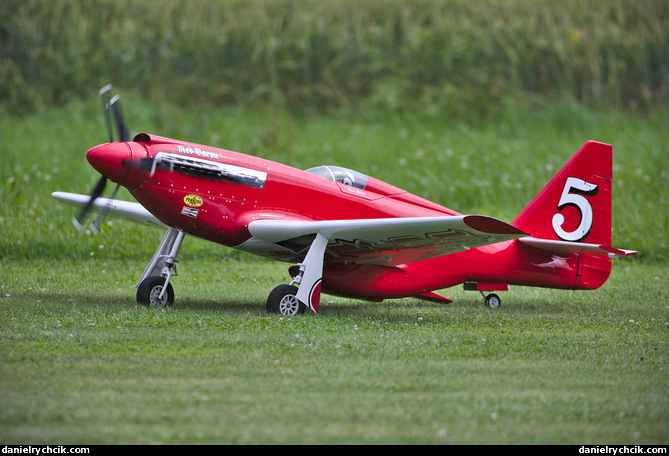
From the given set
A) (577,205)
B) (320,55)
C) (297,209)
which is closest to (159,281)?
(297,209)

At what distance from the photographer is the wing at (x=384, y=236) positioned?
8.71m

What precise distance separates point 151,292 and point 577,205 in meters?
6.11

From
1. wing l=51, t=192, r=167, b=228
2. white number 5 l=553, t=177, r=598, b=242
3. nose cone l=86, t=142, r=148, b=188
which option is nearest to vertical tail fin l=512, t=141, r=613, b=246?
white number 5 l=553, t=177, r=598, b=242

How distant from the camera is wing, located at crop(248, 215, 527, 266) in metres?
8.71

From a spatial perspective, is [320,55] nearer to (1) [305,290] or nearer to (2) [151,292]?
(2) [151,292]

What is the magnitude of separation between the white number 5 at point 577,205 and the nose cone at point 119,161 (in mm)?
5918

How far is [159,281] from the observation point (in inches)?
387

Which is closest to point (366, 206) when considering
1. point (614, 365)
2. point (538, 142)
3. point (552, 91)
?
point (614, 365)

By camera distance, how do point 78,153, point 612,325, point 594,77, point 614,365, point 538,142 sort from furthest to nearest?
point 594,77, point 538,142, point 78,153, point 612,325, point 614,365

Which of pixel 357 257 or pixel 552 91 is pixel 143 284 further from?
pixel 552 91

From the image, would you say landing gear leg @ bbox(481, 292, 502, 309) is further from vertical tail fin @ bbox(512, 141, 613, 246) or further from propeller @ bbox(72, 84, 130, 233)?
propeller @ bbox(72, 84, 130, 233)

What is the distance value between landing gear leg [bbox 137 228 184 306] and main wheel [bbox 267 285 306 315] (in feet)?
4.51
